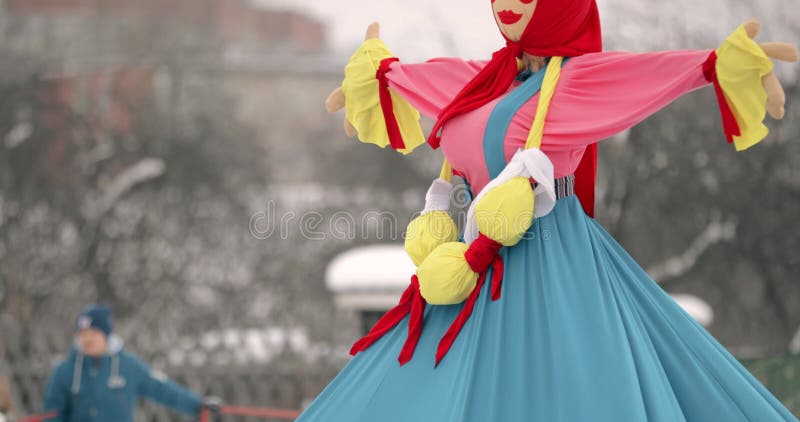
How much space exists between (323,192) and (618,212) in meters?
8.70

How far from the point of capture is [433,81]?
3895 millimetres

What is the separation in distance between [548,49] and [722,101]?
1.88 ft

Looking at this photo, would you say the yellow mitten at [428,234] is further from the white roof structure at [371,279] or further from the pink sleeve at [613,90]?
the white roof structure at [371,279]

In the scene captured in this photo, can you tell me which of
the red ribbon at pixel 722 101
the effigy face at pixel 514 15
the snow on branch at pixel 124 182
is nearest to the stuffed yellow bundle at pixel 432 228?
the effigy face at pixel 514 15

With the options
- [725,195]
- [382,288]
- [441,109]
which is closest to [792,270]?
[725,195]

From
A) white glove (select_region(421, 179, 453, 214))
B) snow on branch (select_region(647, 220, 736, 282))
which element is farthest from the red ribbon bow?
snow on branch (select_region(647, 220, 736, 282))

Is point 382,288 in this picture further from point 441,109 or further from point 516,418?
point 516,418

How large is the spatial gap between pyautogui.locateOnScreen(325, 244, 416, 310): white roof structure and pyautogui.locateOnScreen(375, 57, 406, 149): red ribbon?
3253 mm

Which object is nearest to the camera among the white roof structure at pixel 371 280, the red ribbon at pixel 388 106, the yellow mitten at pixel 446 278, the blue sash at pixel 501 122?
the yellow mitten at pixel 446 278

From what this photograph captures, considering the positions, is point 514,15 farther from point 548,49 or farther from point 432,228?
point 432,228

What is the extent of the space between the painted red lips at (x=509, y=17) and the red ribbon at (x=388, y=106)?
22.2 inches

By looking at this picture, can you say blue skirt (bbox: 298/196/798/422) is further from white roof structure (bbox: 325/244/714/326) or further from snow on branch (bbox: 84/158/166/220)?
snow on branch (bbox: 84/158/166/220)

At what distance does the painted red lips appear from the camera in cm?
360

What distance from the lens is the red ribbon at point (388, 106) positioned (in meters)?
4.07
